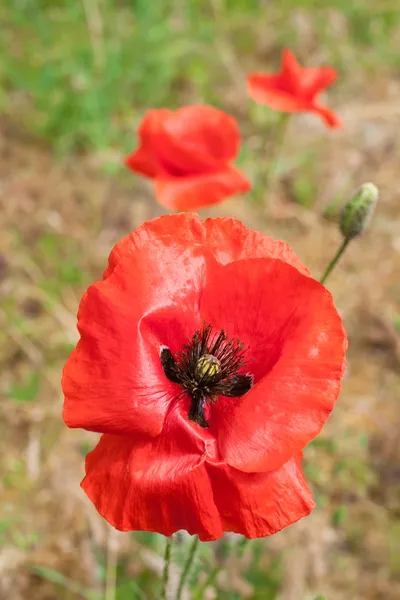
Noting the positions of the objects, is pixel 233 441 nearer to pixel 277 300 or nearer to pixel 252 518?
pixel 252 518

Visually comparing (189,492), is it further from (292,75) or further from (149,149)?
(292,75)

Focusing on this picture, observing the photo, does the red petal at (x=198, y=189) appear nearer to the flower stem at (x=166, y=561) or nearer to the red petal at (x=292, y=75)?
the red petal at (x=292, y=75)

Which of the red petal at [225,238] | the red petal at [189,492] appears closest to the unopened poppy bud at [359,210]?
the red petal at [225,238]

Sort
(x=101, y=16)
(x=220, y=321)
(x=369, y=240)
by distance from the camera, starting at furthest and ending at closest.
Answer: (x=101, y=16) → (x=369, y=240) → (x=220, y=321)

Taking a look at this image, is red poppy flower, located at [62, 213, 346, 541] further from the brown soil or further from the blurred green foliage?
the blurred green foliage

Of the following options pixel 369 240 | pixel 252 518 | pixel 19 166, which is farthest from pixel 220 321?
pixel 19 166

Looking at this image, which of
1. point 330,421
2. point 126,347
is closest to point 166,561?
point 126,347
